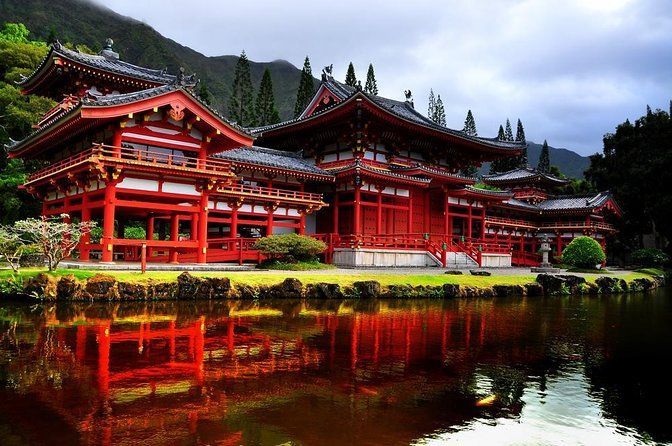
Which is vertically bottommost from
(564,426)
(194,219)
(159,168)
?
(564,426)

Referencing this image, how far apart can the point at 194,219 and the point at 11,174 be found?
22354mm

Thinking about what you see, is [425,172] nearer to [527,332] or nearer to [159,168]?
[159,168]

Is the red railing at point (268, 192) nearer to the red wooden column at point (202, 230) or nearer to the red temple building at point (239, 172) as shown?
the red temple building at point (239, 172)

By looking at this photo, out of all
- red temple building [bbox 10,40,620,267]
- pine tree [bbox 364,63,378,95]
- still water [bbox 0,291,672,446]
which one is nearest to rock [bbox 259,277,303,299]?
still water [bbox 0,291,672,446]

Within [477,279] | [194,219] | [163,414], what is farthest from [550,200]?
[163,414]

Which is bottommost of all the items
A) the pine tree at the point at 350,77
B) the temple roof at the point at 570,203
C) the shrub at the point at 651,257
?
the shrub at the point at 651,257

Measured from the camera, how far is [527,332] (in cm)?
1377

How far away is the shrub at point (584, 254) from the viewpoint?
1389 inches

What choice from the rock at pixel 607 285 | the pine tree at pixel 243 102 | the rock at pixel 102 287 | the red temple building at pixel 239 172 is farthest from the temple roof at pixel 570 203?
the rock at pixel 102 287

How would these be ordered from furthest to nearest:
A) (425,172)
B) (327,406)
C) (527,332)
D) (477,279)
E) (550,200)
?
(550,200)
(425,172)
(477,279)
(527,332)
(327,406)

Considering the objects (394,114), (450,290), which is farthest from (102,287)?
(394,114)

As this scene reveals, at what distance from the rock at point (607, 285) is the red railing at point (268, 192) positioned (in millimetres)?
17902

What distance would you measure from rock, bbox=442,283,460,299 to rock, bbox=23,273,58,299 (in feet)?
51.4

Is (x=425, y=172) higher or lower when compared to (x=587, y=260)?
higher
